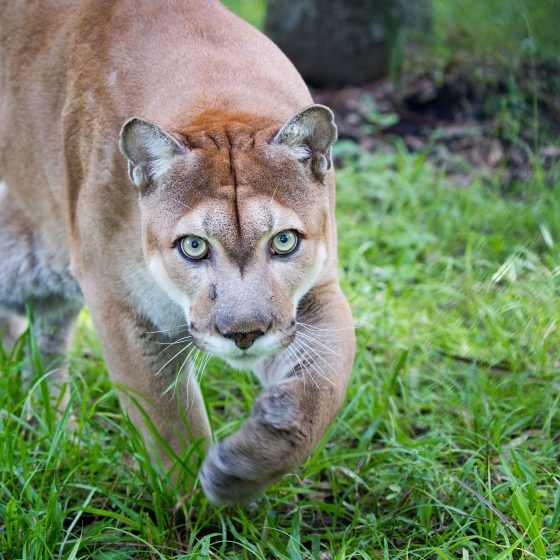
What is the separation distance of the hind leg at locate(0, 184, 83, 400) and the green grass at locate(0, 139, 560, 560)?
0.70ft

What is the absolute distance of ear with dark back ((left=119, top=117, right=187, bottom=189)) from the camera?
323 cm

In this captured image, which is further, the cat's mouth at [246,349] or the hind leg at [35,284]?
the hind leg at [35,284]

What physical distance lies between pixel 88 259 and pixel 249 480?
1.13 meters

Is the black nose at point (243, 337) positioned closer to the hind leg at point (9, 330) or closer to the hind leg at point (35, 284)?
the hind leg at point (35, 284)

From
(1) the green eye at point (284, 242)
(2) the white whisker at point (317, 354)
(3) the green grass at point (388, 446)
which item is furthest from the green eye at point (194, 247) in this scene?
(3) the green grass at point (388, 446)

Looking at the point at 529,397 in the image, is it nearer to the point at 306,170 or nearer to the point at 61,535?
the point at 306,170

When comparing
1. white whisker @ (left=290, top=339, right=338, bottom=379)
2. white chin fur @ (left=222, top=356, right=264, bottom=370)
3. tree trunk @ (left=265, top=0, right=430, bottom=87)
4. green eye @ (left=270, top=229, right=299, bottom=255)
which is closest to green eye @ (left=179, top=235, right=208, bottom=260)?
green eye @ (left=270, top=229, right=299, bottom=255)

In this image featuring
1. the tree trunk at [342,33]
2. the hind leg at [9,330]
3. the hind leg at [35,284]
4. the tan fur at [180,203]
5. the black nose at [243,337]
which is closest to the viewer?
the black nose at [243,337]

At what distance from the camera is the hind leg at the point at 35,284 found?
4.51 m

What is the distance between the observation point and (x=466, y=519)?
11.5 ft

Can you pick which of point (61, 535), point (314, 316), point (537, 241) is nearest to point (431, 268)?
point (537, 241)

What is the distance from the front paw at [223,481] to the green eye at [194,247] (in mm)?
663

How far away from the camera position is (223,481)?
3.31 m

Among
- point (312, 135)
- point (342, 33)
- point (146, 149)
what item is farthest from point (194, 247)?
point (342, 33)
